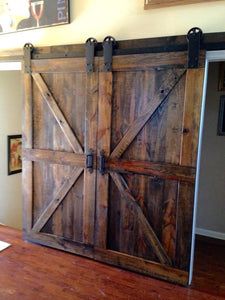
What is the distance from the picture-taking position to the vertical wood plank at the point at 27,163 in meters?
2.90

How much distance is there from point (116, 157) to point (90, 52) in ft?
3.24

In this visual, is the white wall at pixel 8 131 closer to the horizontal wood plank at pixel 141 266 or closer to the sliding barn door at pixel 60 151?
the sliding barn door at pixel 60 151

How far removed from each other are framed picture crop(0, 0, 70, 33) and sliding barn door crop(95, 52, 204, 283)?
816mm

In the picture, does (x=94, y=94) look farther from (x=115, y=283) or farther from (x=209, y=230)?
(x=209, y=230)

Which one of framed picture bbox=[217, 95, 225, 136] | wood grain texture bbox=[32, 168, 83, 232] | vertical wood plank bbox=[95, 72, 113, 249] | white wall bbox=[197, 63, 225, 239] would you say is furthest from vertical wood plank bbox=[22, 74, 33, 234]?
framed picture bbox=[217, 95, 225, 136]

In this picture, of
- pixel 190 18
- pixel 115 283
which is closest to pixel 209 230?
pixel 115 283

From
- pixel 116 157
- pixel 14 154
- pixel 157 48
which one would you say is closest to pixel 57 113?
pixel 116 157

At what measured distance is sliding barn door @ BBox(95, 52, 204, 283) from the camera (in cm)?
226

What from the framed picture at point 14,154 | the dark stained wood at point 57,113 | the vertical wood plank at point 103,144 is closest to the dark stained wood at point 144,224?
the vertical wood plank at point 103,144

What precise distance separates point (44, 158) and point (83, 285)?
1285 mm

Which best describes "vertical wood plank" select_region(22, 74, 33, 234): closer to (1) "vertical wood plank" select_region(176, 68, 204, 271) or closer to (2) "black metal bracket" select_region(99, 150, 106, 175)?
(2) "black metal bracket" select_region(99, 150, 106, 175)

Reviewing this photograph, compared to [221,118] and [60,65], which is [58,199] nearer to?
[60,65]

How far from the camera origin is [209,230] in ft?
11.6

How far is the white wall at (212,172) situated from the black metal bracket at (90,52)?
160 centimetres
